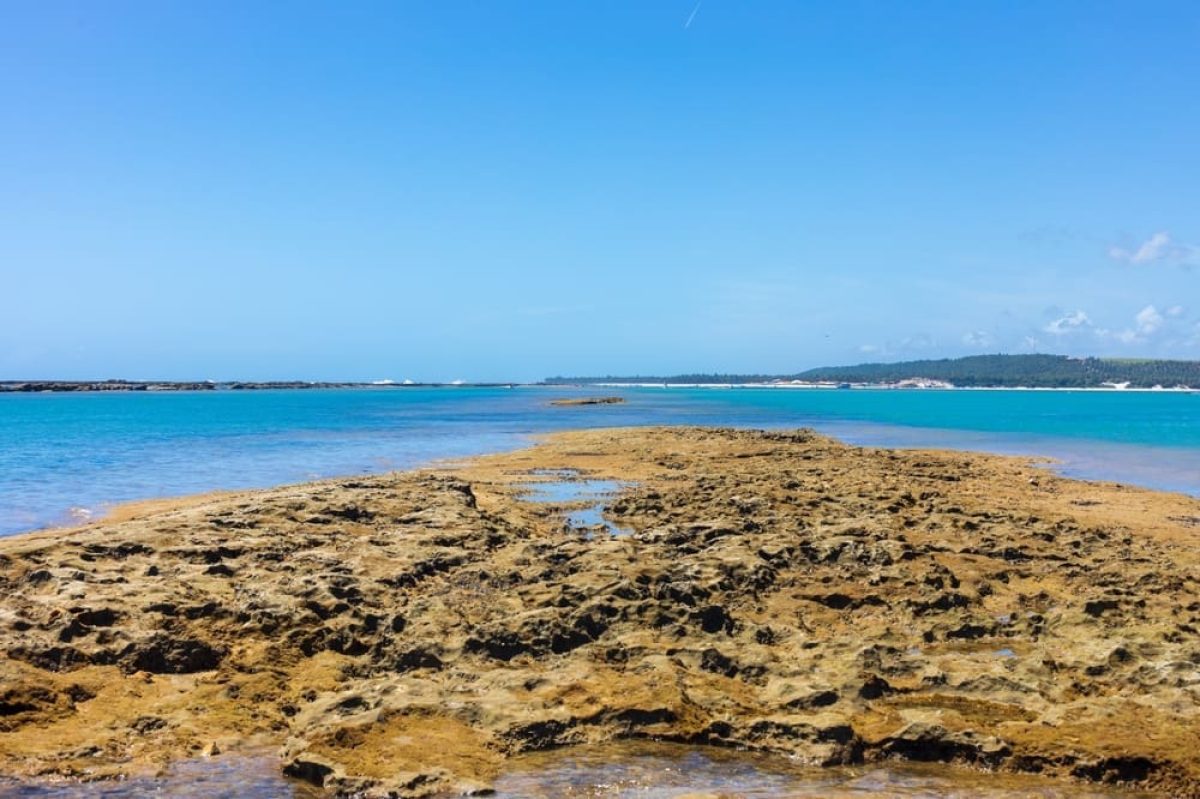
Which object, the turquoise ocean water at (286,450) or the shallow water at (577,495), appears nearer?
the shallow water at (577,495)

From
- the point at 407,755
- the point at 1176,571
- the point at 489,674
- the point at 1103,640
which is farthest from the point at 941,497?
the point at 407,755

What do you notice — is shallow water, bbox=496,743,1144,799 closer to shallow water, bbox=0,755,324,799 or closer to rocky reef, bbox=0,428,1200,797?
rocky reef, bbox=0,428,1200,797

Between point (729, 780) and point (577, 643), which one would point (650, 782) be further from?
point (577, 643)

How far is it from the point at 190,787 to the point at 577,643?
498 cm

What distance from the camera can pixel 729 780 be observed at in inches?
336

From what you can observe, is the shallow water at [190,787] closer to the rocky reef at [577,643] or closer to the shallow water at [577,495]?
the rocky reef at [577,643]

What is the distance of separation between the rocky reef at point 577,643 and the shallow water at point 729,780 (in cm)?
22

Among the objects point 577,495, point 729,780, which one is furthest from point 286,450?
point 729,780

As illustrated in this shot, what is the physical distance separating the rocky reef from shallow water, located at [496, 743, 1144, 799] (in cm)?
22

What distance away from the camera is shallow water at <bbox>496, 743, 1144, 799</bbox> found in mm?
8211

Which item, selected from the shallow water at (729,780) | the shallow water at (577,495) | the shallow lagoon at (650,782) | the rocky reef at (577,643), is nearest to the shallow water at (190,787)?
the shallow lagoon at (650,782)

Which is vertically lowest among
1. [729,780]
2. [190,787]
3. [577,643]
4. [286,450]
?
[286,450]

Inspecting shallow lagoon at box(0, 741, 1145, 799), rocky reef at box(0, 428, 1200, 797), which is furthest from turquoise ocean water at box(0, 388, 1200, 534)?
shallow lagoon at box(0, 741, 1145, 799)

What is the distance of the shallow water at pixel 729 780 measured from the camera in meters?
8.21
